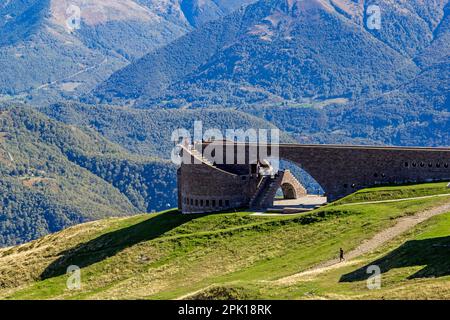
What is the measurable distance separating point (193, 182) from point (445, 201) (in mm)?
32111

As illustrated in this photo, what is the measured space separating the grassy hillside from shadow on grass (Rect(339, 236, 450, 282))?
144 mm

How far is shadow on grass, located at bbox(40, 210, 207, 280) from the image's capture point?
104125mm

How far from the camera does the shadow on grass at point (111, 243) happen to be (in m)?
104

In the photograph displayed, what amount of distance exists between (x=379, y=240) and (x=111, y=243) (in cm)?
3416

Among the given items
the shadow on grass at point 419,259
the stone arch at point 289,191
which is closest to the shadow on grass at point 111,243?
the stone arch at point 289,191

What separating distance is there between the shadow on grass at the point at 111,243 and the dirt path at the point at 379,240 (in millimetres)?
28078

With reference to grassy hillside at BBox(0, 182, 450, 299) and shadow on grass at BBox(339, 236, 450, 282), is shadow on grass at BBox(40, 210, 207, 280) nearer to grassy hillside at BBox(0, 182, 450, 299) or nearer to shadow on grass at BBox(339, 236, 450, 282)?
grassy hillside at BBox(0, 182, 450, 299)

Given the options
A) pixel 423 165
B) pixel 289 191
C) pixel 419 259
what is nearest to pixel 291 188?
pixel 289 191

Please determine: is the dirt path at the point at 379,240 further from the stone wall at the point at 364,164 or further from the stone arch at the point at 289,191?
the stone arch at the point at 289,191

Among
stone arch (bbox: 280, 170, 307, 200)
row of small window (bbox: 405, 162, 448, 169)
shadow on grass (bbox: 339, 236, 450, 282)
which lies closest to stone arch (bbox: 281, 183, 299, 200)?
stone arch (bbox: 280, 170, 307, 200)

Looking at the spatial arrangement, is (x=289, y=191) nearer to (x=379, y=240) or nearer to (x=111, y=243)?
(x=111, y=243)

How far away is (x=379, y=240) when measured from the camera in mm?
83438
